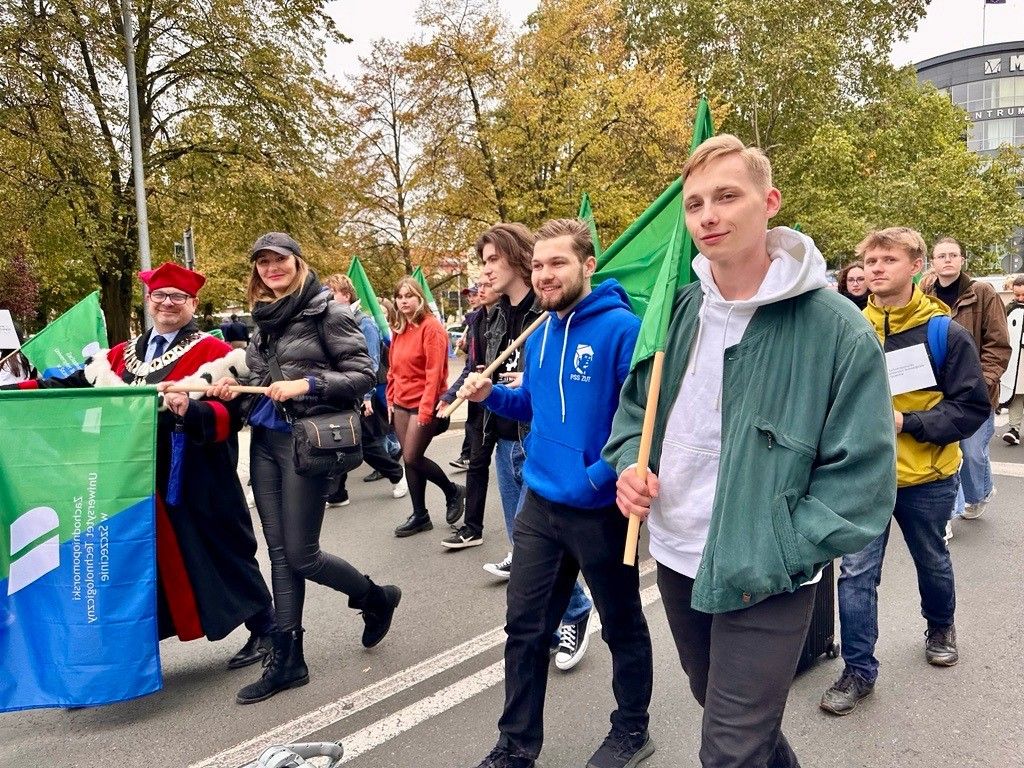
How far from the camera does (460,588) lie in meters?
4.51

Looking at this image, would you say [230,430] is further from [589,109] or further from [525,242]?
[589,109]

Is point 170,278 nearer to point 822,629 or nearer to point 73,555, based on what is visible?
point 73,555

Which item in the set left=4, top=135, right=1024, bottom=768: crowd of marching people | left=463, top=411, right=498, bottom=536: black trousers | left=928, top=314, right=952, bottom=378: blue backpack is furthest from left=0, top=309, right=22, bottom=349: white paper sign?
left=928, top=314, right=952, bottom=378: blue backpack

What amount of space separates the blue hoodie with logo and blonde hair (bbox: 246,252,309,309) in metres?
1.23

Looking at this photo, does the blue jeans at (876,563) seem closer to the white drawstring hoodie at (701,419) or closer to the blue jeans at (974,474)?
the white drawstring hoodie at (701,419)

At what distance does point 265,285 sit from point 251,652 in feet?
5.92

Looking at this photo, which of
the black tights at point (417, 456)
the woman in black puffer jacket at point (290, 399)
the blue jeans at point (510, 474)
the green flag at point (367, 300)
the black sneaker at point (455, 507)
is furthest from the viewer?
the green flag at point (367, 300)

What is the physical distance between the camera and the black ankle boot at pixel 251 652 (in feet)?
11.7

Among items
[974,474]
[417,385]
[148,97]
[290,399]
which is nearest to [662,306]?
[290,399]

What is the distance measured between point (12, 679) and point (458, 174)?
16.1 m

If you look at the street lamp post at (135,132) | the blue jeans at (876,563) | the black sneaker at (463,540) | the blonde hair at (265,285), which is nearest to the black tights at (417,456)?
the black sneaker at (463,540)

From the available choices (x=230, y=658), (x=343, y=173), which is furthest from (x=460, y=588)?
(x=343, y=173)

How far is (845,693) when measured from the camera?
2938 millimetres

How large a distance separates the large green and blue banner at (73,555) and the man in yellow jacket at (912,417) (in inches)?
112
